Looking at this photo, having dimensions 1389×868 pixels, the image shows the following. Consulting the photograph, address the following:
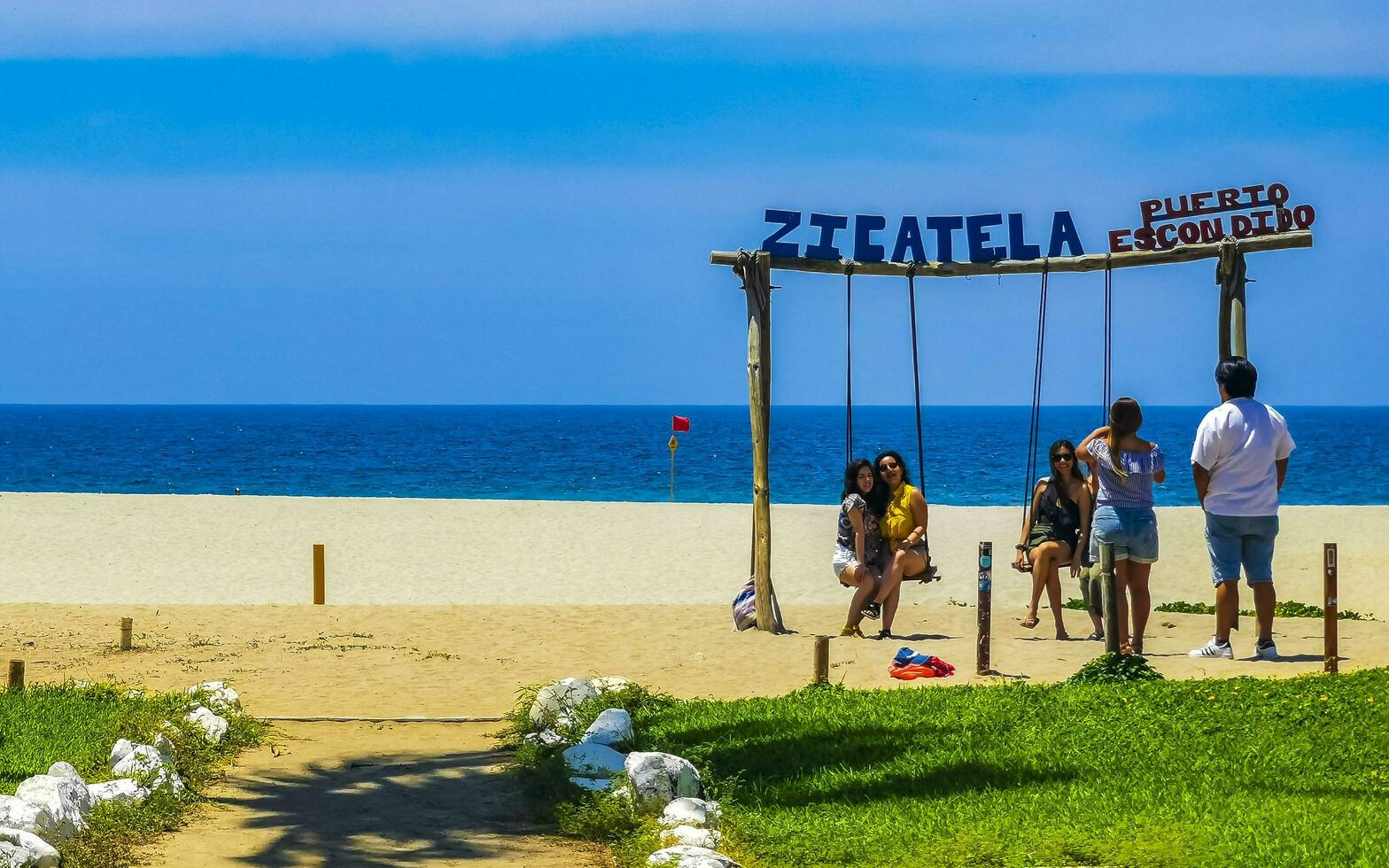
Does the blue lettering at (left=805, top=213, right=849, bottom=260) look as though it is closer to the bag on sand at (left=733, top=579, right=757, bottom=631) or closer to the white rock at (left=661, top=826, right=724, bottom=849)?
the bag on sand at (left=733, top=579, right=757, bottom=631)

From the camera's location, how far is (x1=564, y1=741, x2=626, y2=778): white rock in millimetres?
7109

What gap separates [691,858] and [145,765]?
10.4ft

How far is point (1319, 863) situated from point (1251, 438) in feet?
16.4

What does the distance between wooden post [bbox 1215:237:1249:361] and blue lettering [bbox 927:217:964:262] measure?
2.26 m

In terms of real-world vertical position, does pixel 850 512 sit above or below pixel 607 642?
above

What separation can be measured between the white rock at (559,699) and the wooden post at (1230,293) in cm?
611

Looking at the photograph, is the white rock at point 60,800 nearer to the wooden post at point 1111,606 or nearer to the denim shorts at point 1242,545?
the wooden post at point 1111,606

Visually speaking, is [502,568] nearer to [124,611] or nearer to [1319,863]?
[124,611]

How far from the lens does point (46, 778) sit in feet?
19.7

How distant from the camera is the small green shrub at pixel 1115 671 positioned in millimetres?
8848

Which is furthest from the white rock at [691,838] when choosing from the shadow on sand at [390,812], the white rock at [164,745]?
the white rock at [164,745]

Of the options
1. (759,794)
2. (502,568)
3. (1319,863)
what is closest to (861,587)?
(759,794)

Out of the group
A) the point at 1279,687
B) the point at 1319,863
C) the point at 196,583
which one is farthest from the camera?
→ the point at 196,583

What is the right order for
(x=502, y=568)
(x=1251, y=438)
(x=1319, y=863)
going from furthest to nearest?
(x=502, y=568), (x=1251, y=438), (x=1319, y=863)
